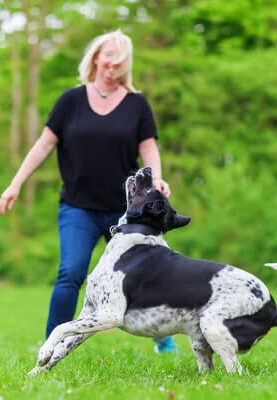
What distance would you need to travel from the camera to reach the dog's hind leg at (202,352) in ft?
14.8

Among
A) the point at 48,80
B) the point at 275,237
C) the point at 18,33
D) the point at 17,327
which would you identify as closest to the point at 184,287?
the point at 17,327

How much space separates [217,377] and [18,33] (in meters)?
21.7

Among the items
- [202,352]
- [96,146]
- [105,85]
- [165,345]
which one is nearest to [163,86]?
[165,345]

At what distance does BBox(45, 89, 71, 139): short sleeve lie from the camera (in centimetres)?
557

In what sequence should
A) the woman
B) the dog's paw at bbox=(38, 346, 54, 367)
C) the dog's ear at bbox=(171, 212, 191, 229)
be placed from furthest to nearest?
the woman < the dog's ear at bbox=(171, 212, 191, 229) < the dog's paw at bbox=(38, 346, 54, 367)

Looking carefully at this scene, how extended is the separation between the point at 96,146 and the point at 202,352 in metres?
1.80

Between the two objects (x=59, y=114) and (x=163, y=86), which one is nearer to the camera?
(x=59, y=114)

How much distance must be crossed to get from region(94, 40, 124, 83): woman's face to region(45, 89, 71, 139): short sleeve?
325 mm

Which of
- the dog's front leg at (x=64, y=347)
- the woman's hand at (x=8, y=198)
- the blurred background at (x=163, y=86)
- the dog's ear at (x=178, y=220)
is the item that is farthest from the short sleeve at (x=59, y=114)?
the blurred background at (x=163, y=86)

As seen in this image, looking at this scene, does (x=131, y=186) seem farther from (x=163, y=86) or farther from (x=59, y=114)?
(x=163, y=86)

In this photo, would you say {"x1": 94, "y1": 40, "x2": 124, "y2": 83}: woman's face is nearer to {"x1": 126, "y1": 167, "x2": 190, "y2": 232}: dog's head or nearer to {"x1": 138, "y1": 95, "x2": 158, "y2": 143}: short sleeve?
{"x1": 138, "y1": 95, "x2": 158, "y2": 143}: short sleeve

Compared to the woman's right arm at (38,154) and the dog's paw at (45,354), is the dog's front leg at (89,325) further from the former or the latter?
the woman's right arm at (38,154)

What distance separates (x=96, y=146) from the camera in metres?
5.46

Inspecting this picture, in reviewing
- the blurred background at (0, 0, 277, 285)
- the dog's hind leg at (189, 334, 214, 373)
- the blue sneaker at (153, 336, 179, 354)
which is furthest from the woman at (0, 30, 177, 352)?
the blurred background at (0, 0, 277, 285)
